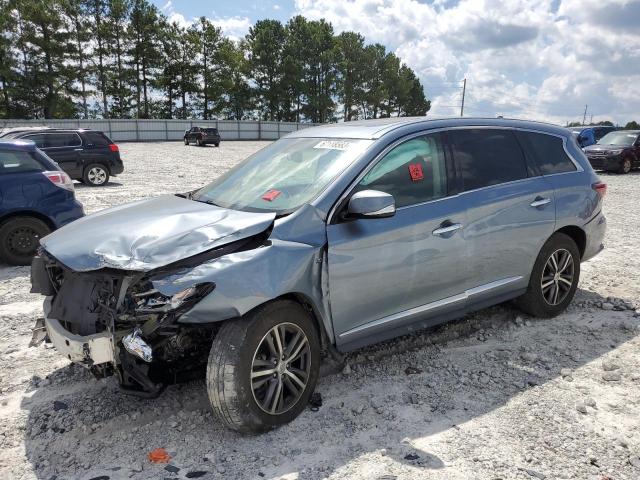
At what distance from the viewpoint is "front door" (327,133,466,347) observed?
11.4 feet

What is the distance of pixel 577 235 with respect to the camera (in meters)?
5.19

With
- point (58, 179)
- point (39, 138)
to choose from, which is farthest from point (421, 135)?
point (39, 138)

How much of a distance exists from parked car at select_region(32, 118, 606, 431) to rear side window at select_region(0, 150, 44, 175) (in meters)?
3.88

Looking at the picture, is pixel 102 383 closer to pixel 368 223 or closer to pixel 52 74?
pixel 368 223

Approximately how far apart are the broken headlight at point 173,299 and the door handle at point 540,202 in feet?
9.96

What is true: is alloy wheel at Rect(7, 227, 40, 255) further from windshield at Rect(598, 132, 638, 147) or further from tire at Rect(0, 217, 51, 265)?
windshield at Rect(598, 132, 638, 147)

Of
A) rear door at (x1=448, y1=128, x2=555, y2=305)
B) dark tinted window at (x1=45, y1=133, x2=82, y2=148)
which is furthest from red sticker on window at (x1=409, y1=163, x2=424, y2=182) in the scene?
dark tinted window at (x1=45, y1=133, x2=82, y2=148)

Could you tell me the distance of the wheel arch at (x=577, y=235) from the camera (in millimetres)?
5059

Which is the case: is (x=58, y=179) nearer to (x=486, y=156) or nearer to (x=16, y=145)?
(x=16, y=145)

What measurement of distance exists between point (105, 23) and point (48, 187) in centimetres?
5480

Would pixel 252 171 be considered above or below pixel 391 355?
above

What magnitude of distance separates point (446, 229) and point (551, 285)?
1704 millimetres

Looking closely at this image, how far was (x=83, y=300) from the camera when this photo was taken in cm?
338

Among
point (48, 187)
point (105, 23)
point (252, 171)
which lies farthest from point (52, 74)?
point (252, 171)
